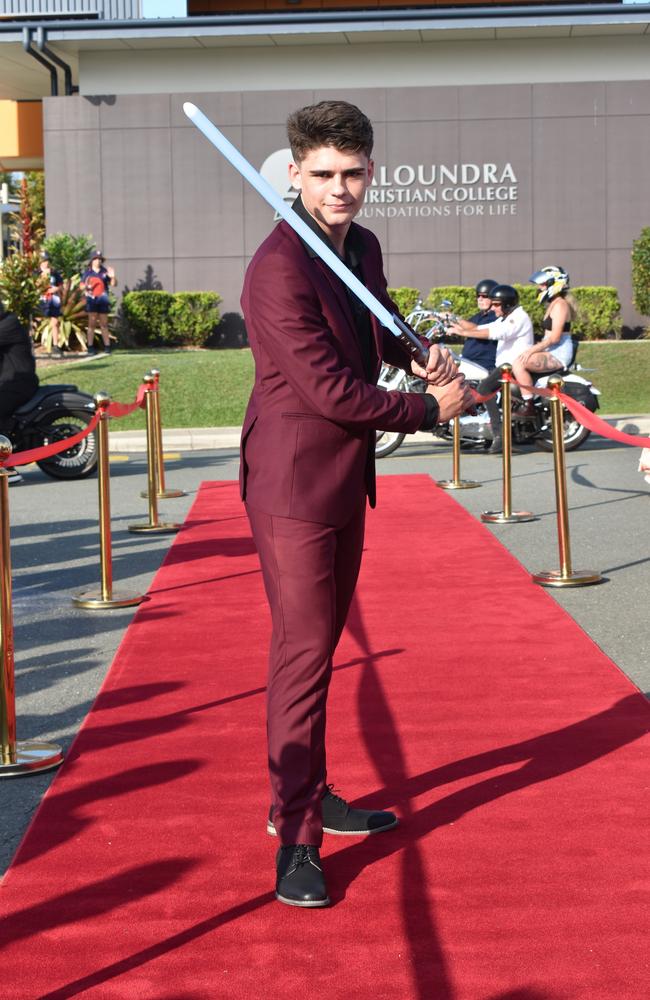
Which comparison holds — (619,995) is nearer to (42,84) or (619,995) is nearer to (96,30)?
(96,30)

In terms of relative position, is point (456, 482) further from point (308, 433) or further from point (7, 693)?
point (308, 433)

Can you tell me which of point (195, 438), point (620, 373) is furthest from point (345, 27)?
point (195, 438)

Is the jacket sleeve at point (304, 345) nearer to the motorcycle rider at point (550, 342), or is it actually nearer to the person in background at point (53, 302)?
the motorcycle rider at point (550, 342)

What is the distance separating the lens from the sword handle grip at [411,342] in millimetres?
3742

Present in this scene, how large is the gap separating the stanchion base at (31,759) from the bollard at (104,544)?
2.75m

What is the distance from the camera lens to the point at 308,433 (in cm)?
373

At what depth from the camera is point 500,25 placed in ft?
96.0

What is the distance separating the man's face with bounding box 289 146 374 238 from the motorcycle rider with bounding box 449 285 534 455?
10.7 meters

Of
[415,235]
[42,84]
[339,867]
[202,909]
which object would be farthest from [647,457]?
Answer: [42,84]

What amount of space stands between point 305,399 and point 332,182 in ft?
1.92

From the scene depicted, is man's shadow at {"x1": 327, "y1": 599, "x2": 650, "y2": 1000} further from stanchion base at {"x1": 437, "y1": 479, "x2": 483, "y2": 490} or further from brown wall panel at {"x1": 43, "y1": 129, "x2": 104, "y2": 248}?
brown wall panel at {"x1": 43, "y1": 129, "x2": 104, "y2": 248}

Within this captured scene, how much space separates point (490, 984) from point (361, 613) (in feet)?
14.6

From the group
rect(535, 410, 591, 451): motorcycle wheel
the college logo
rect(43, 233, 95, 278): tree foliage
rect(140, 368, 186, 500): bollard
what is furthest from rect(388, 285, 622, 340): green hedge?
rect(140, 368, 186, 500): bollard

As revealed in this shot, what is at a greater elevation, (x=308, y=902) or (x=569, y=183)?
(x=569, y=183)
